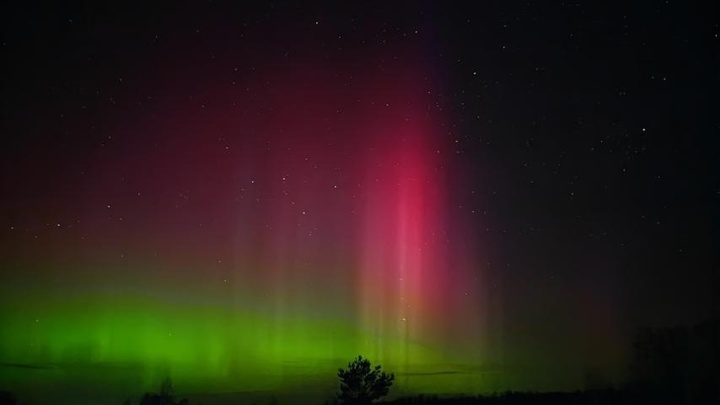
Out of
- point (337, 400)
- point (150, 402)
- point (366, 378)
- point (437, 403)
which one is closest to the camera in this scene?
point (437, 403)

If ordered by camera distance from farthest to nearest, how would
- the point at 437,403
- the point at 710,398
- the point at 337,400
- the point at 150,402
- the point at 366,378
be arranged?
the point at 366,378 < the point at 337,400 < the point at 150,402 < the point at 437,403 < the point at 710,398

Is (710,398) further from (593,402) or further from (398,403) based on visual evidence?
(398,403)

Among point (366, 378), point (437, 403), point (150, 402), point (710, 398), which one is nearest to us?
point (710, 398)

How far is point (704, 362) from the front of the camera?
16.5 metres

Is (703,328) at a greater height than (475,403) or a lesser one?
greater

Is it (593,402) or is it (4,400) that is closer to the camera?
(593,402)

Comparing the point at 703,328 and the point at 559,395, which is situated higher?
the point at 703,328

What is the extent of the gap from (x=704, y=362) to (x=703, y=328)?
2.41ft

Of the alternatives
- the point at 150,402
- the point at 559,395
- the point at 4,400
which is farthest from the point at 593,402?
the point at 4,400

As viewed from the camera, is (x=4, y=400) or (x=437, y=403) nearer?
(x=437, y=403)

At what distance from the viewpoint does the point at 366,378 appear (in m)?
21.1

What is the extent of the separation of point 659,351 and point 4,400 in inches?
519

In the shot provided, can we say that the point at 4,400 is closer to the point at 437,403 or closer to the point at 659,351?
the point at 437,403

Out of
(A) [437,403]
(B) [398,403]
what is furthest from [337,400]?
(A) [437,403]
